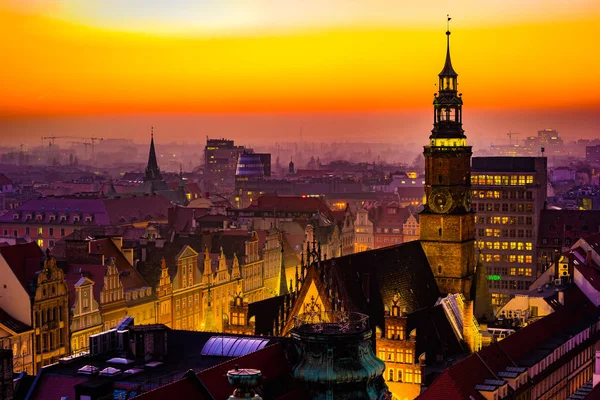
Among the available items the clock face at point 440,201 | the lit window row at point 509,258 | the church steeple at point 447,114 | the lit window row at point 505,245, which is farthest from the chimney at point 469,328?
the lit window row at point 509,258

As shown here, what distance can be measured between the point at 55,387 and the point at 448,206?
62391mm

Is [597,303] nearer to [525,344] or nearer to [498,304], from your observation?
[525,344]

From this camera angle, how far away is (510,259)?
597 ft

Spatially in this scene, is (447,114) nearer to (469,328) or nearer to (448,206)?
(448,206)

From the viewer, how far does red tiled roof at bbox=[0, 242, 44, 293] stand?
105 meters

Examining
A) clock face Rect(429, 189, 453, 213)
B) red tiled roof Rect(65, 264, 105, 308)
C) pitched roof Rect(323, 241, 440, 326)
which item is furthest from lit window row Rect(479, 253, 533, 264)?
red tiled roof Rect(65, 264, 105, 308)

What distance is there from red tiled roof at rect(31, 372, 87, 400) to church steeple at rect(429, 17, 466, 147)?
64.1 metres

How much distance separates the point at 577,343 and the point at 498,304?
6448 cm

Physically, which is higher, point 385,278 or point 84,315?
point 385,278

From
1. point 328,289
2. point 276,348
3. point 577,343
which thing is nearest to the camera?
point 276,348

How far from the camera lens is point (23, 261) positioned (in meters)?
108

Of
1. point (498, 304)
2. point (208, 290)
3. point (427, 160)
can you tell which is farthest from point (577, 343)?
point (498, 304)

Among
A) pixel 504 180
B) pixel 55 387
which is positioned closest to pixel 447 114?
pixel 504 180

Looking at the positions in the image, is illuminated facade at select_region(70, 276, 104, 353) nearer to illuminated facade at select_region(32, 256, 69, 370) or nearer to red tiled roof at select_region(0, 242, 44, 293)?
illuminated facade at select_region(32, 256, 69, 370)
